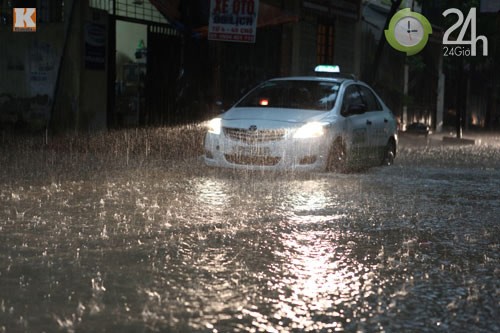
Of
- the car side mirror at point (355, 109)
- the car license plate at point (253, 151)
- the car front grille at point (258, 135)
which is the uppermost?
the car side mirror at point (355, 109)

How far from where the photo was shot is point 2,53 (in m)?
18.6

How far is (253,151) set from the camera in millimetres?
10977

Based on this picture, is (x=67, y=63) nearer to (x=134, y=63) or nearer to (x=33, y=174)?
(x=134, y=63)

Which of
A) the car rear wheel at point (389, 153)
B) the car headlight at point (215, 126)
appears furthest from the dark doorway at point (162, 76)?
the car headlight at point (215, 126)

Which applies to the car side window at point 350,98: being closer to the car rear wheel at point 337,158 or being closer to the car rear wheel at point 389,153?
the car rear wheel at point 337,158

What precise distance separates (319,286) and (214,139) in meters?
6.46

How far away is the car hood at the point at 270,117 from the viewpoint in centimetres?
1112

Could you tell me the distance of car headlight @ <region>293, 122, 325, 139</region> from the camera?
1103cm

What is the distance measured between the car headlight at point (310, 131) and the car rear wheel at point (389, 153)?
112 inches

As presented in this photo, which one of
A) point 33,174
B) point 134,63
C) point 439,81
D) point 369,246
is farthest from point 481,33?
point 369,246

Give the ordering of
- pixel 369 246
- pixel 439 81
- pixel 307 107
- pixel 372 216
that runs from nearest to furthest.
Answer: pixel 369 246, pixel 372 216, pixel 307 107, pixel 439 81

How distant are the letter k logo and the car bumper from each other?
880 centimetres

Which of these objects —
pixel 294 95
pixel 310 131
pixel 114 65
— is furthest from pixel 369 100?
pixel 114 65

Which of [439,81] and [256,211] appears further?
[439,81]
